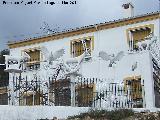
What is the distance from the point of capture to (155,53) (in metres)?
20.3

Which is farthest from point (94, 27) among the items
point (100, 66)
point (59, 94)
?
point (59, 94)

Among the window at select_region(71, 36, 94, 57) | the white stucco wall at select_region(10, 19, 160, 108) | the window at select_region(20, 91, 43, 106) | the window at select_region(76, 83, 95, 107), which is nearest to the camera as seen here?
the window at select_region(76, 83, 95, 107)

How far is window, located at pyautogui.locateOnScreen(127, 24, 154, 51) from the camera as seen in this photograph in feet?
102

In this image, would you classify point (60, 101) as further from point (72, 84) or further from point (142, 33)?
point (142, 33)

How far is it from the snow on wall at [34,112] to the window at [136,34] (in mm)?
15326

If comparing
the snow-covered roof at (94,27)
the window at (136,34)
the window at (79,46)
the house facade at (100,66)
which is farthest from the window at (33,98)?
the snow-covered roof at (94,27)

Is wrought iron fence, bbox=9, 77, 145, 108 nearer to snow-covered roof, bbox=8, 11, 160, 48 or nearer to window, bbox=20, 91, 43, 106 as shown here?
window, bbox=20, 91, 43, 106

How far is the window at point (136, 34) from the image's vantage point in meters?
31.2

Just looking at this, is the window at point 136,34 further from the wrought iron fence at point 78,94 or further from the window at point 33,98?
the wrought iron fence at point 78,94

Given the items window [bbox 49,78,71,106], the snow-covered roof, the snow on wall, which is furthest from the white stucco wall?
the snow on wall

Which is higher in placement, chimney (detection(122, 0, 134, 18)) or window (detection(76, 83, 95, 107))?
chimney (detection(122, 0, 134, 18))

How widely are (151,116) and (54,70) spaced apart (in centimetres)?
624

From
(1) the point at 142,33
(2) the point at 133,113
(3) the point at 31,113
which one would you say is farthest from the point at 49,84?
(1) the point at 142,33

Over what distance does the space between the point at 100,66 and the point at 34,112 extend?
1339cm
